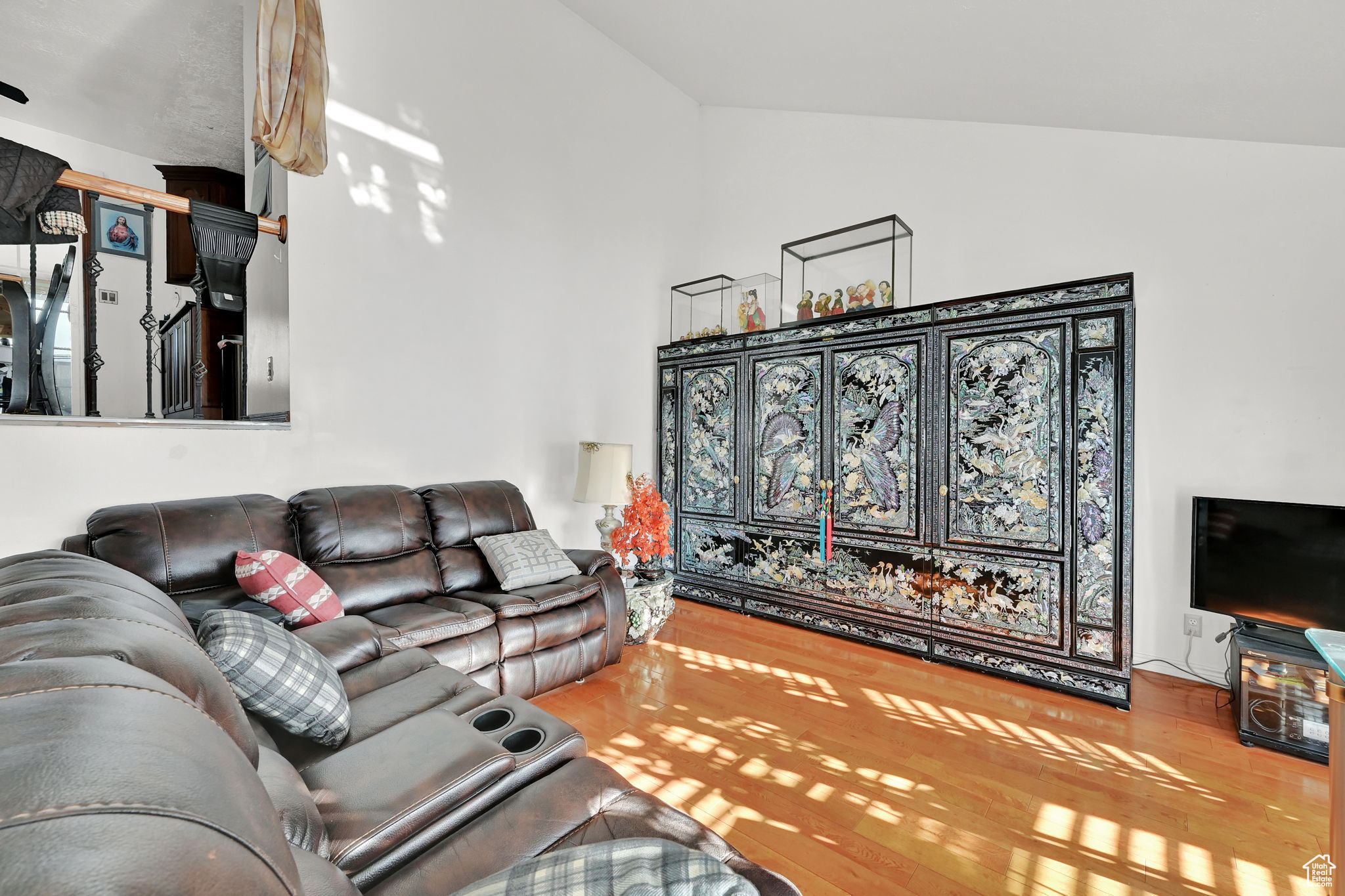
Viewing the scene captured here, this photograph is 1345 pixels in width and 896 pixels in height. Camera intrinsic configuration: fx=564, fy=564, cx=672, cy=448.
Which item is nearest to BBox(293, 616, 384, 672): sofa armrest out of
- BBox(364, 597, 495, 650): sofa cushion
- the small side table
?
BBox(364, 597, 495, 650): sofa cushion

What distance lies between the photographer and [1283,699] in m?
2.42

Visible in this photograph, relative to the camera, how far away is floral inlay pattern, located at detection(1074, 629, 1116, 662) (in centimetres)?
285

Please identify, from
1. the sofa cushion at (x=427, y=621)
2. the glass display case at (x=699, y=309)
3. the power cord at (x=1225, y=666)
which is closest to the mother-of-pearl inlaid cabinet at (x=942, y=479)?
the glass display case at (x=699, y=309)

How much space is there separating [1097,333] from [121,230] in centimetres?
464

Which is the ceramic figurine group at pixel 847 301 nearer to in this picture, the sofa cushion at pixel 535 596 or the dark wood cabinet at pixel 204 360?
the sofa cushion at pixel 535 596

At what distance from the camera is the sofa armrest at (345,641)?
1.98 metres

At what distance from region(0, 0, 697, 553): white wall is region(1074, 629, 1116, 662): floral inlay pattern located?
10.3 ft

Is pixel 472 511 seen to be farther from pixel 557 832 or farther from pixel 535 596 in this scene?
pixel 557 832

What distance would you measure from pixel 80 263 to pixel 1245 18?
4917mm

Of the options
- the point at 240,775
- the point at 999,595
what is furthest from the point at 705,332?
the point at 240,775

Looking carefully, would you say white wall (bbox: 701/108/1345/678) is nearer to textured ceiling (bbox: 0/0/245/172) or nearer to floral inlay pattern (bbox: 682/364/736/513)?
floral inlay pattern (bbox: 682/364/736/513)

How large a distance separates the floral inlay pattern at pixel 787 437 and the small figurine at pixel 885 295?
526 millimetres

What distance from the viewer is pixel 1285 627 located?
2.60 meters

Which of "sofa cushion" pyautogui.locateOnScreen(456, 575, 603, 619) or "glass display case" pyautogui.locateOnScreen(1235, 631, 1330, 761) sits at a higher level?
"sofa cushion" pyautogui.locateOnScreen(456, 575, 603, 619)
